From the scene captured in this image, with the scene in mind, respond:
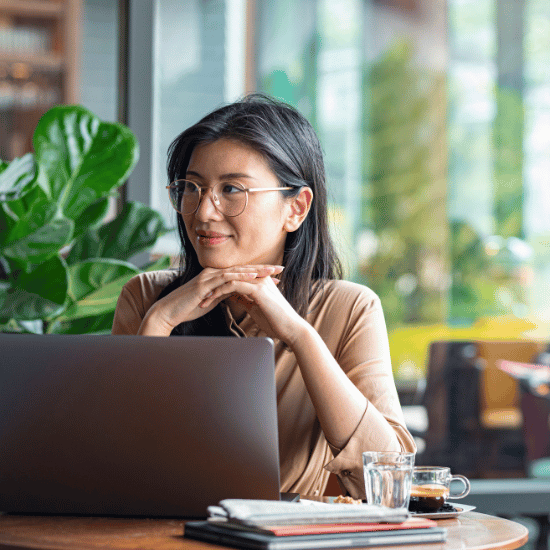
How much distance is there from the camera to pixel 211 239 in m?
1.39

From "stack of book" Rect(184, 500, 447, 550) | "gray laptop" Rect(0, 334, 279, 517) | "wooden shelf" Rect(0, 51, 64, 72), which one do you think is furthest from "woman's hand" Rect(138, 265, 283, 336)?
"wooden shelf" Rect(0, 51, 64, 72)

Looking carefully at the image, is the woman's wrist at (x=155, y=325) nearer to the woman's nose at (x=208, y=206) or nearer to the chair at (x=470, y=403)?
the woman's nose at (x=208, y=206)

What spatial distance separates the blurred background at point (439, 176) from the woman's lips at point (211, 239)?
1.71 meters

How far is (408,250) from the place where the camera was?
306cm

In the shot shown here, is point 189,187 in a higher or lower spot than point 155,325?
higher

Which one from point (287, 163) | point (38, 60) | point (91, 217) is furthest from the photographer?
point (38, 60)

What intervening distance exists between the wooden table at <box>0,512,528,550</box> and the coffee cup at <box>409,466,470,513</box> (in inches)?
2.0

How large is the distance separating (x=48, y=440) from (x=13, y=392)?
7cm

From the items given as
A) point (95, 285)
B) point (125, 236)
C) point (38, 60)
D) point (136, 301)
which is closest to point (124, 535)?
point (136, 301)

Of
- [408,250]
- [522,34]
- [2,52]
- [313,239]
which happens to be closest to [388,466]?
[313,239]

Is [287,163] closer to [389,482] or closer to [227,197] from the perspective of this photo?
[227,197]

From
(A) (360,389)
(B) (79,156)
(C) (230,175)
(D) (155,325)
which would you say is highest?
(B) (79,156)

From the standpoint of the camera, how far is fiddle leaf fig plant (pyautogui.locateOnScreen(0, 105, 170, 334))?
1812 millimetres

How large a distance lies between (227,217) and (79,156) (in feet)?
2.65
